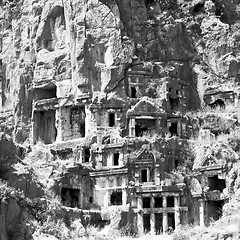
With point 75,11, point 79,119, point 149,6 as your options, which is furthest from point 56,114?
point 149,6

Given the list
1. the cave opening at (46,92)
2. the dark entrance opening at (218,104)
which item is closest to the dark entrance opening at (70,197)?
the cave opening at (46,92)

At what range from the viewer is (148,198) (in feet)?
209

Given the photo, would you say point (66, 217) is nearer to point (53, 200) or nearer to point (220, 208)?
point (53, 200)

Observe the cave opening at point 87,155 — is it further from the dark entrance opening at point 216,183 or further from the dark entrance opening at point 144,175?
the dark entrance opening at point 216,183

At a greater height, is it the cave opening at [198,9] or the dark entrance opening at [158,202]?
the cave opening at [198,9]

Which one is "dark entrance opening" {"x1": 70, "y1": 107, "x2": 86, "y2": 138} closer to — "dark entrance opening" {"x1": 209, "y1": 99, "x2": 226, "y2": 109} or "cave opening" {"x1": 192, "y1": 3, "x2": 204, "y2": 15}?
"dark entrance opening" {"x1": 209, "y1": 99, "x2": 226, "y2": 109}

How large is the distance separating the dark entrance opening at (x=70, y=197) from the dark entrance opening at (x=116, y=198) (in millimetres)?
2963

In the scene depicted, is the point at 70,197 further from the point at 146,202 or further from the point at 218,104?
the point at 218,104

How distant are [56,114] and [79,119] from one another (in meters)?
2.27

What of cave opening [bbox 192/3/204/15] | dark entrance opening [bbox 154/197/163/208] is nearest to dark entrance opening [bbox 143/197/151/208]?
dark entrance opening [bbox 154/197/163/208]

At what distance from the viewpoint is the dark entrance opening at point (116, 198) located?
64438mm

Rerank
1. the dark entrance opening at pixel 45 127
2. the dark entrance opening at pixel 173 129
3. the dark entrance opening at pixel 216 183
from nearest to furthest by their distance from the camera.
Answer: the dark entrance opening at pixel 216 183 < the dark entrance opening at pixel 173 129 < the dark entrance opening at pixel 45 127

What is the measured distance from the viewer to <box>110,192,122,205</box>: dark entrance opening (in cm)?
6444

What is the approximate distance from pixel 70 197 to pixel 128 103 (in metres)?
11.2
